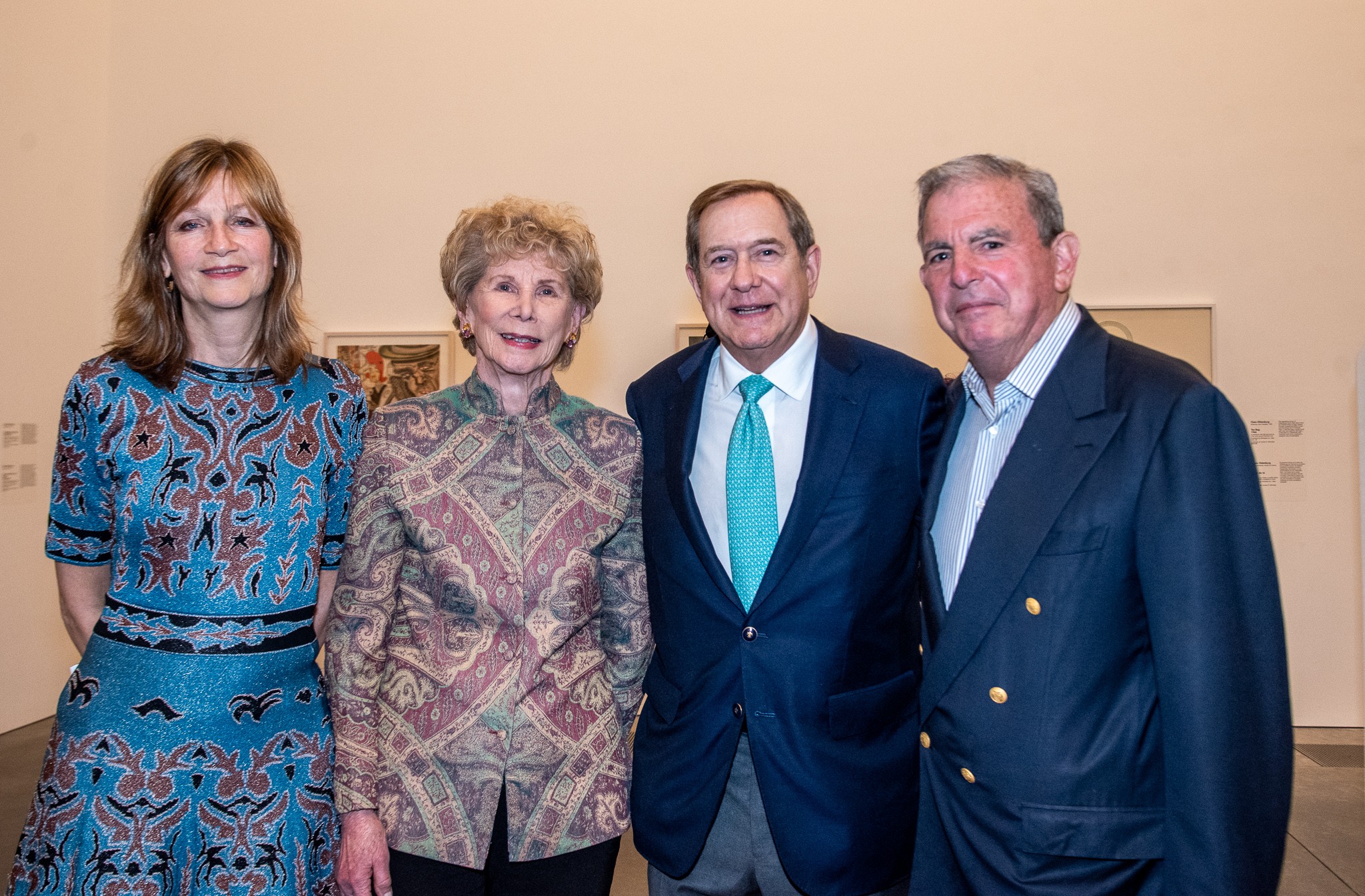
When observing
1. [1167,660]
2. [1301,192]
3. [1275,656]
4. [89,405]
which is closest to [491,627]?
[89,405]

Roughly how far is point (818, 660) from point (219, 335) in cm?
150

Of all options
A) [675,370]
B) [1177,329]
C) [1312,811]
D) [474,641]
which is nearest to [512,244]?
[675,370]

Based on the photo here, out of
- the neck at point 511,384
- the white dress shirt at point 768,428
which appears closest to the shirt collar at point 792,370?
the white dress shirt at point 768,428

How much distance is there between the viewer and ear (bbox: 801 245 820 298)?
2.42 metres

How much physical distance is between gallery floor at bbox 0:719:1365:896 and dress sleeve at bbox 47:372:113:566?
2.78m

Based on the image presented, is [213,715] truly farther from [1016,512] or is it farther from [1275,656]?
[1275,656]

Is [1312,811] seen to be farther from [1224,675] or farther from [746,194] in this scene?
[746,194]

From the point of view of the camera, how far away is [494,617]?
2066 millimetres

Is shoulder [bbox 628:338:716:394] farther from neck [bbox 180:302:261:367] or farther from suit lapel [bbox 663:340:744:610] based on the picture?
neck [bbox 180:302:261:367]

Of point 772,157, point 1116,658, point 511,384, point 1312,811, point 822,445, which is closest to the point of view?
point 1116,658

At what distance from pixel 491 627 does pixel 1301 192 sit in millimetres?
6146

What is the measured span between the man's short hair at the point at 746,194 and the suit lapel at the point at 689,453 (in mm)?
268

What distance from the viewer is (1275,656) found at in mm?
1581

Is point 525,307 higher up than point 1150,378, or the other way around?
point 525,307
